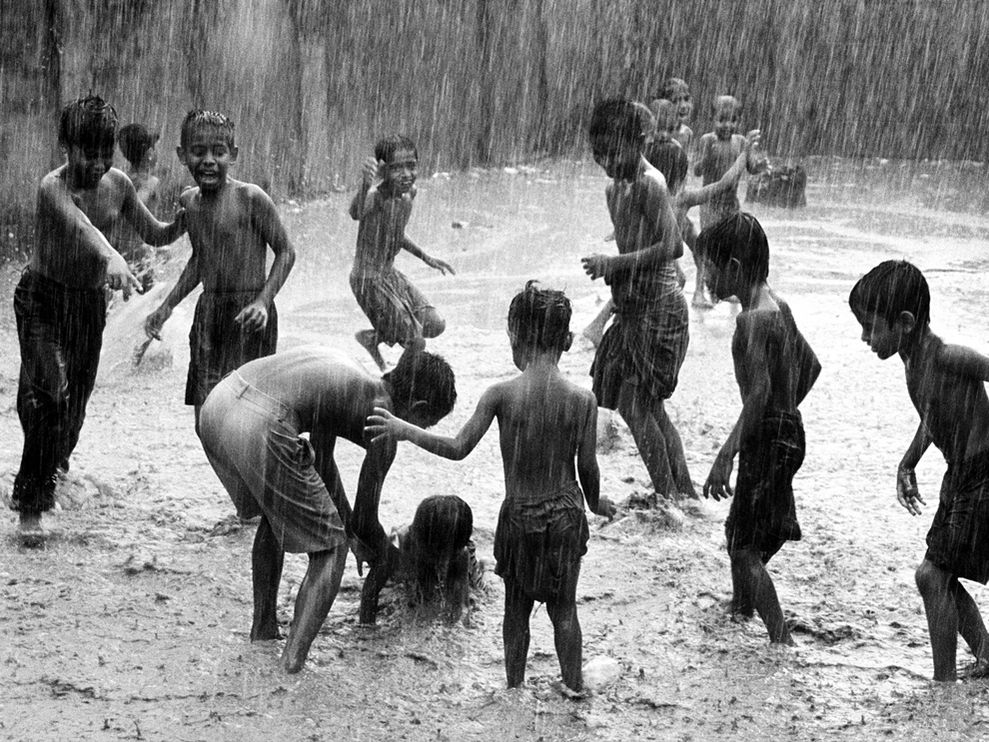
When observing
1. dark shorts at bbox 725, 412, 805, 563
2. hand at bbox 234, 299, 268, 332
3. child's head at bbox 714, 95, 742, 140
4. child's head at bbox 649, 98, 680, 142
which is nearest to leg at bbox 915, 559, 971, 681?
dark shorts at bbox 725, 412, 805, 563

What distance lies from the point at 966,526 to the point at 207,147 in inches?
120

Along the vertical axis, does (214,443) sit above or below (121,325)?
above

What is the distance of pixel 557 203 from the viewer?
14.1 meters

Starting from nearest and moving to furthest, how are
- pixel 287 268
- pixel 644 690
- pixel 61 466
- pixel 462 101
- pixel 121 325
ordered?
1. pixel 644 690
2. pixel 287 268
3. pixel 61 466
4. pixel 121 325
5. pixel 462 101

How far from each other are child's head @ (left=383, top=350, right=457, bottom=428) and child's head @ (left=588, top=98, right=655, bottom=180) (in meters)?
1.50

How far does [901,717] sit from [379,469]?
5.43ft

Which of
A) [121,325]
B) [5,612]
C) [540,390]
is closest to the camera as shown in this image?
[540,390]

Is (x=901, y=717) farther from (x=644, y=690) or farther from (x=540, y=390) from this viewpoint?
(x=540, y=390)

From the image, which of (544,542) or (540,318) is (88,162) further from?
(544,542)

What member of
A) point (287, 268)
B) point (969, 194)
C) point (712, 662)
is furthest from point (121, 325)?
point (969, 194)

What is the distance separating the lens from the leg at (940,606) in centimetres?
366

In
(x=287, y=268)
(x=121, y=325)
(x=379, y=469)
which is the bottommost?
(x=121, y=325)

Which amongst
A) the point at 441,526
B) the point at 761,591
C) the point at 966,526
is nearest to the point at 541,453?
the point at 441,526

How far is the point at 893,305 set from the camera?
3613 millimetres
